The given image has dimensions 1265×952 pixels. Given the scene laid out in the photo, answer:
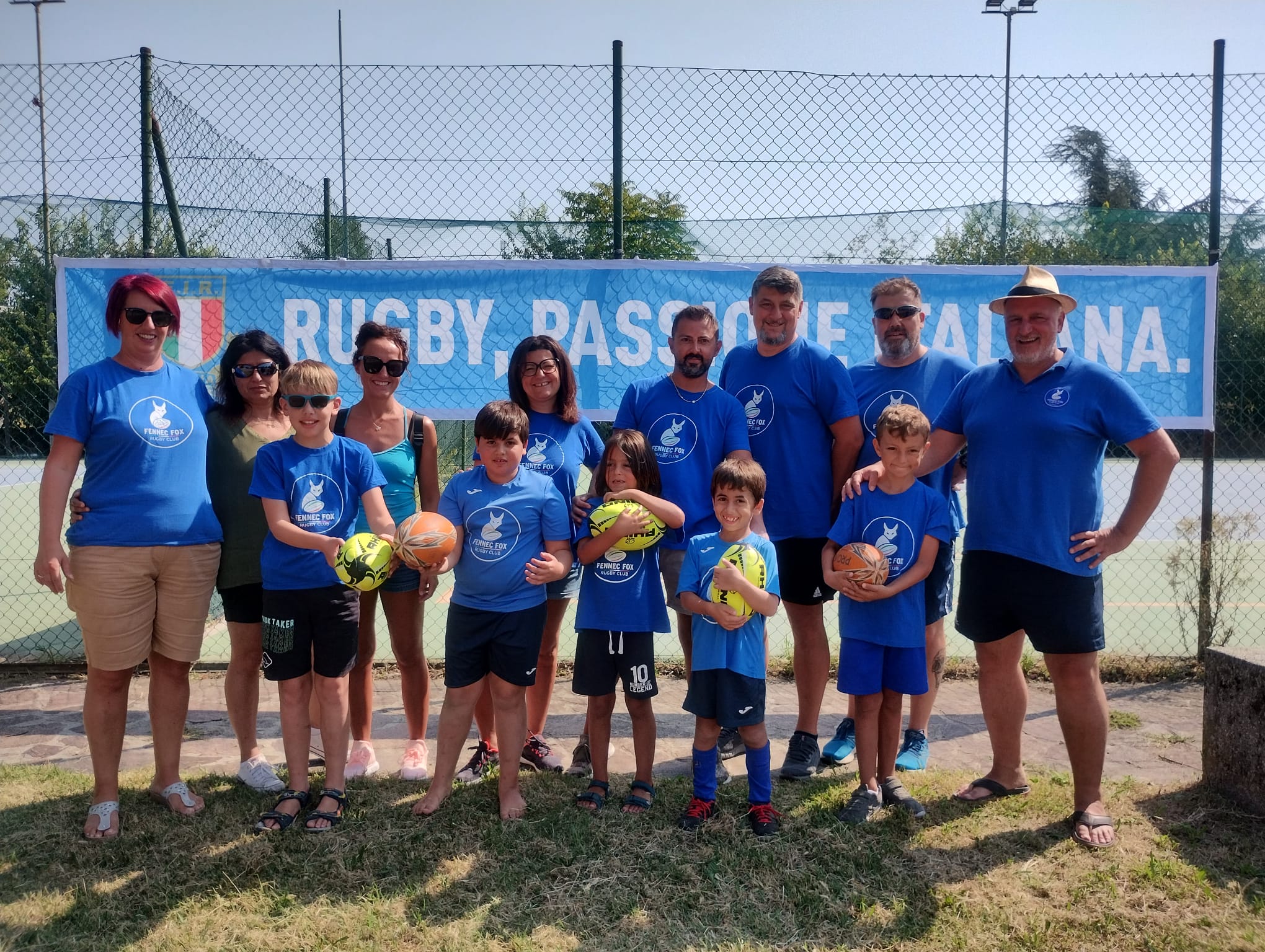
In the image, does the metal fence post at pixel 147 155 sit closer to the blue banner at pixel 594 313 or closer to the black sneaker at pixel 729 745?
the blue banner at pixel 594 313

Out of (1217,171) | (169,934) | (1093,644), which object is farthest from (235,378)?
(1217,171)

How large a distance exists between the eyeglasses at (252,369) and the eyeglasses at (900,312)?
265cm

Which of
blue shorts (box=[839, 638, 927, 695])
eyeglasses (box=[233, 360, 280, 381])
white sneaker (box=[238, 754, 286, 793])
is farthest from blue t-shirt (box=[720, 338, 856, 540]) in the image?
white sneaker (box=[238, 754, 286, 793])

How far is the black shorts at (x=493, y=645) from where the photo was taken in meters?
3.58

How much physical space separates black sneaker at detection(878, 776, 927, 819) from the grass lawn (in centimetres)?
8

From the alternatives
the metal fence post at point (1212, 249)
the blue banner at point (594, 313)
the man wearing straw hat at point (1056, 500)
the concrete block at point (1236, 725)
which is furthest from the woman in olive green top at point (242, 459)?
the metal fence post at point (1212, 249)

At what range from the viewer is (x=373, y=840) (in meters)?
3.43

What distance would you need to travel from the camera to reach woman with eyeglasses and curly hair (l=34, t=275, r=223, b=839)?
136 inches

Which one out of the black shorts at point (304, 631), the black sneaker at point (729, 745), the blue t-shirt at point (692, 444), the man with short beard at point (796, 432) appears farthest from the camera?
the black sneaker at point (729, 745)

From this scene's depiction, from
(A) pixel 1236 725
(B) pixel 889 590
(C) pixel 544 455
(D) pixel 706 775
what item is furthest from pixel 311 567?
(A) pixel 1236 725

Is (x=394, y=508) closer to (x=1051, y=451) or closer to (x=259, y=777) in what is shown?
(x=259, y=777)

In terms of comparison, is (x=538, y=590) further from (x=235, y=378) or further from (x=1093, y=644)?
(x=1093, y=644)

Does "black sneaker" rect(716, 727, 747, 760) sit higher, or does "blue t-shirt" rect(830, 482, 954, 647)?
"blue t-shirt" rect(830, 482, 954, 647)

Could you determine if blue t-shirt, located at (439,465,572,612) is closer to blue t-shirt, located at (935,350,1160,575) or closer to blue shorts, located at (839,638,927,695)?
blue shorts, located at (839,638,927,695)
